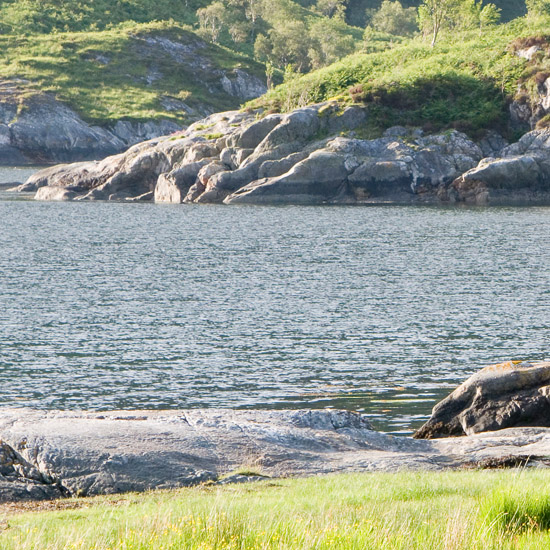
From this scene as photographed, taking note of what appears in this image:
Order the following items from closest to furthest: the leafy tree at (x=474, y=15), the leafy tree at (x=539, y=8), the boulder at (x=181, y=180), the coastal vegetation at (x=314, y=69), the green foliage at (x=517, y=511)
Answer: the green foliage at (x=517, y=511) → the boulder at (x=181, y=180) → the coastal vegetation at (x=314, y=69) → the leafy tree at (x=474, y=15) → the leafy tree at (x=539, y=8)

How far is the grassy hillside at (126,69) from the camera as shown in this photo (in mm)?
170875

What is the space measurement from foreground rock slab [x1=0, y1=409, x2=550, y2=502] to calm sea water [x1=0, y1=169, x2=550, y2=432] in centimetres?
445

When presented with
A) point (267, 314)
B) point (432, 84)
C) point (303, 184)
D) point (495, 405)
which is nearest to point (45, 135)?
point (303, 184)

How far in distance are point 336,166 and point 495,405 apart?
78926mm

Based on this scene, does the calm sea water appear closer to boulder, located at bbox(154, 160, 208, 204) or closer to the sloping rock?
the sloping rock

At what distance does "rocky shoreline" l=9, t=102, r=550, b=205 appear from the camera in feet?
341

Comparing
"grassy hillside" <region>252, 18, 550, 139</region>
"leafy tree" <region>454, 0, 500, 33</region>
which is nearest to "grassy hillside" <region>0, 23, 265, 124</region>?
"grassy hillside" <region>252, 18, 550, 139</region>

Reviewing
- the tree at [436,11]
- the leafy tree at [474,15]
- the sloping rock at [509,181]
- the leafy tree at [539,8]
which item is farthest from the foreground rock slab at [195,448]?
the leafy tree at [539,8]

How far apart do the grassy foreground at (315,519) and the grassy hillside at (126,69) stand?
155460 millimetres

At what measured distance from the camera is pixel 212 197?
107125 millimetres

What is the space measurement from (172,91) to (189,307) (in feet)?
467

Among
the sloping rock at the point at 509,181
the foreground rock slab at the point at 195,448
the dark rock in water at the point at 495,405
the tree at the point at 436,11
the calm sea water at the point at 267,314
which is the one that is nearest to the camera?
the foreground rock slab at the point at 195,448

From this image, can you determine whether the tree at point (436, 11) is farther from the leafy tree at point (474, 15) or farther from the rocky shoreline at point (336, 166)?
the rocky shoreline at point (336, 166)

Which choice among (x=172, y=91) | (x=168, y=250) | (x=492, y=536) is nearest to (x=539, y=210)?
(x=168, y=250)
